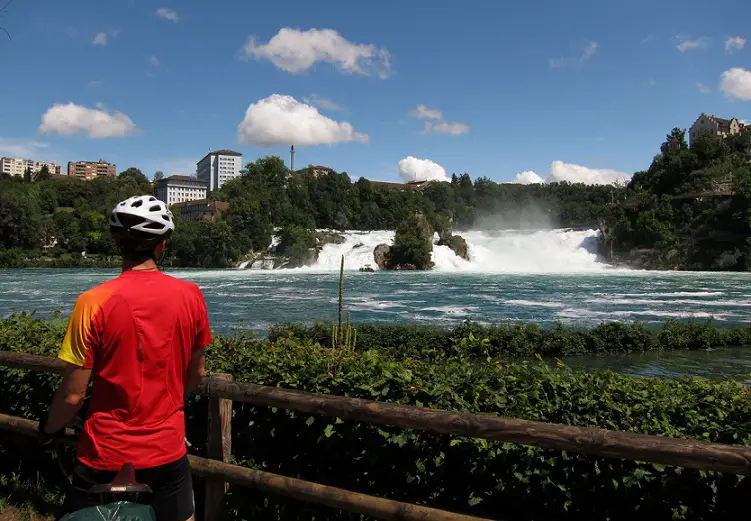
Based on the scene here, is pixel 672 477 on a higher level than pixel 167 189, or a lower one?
lower

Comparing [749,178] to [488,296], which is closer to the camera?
[488,296]

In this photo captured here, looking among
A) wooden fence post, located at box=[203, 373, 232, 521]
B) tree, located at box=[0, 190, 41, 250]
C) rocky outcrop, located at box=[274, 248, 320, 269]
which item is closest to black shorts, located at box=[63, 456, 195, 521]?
wooden fence post, located at box=[203, 373, 232, 521]

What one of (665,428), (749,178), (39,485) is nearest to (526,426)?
(665,428)

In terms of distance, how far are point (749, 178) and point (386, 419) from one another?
8974 centimetres

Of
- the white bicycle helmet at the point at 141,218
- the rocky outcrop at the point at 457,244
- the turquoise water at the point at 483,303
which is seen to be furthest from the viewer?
the rocky outcrop at the point at 457,244

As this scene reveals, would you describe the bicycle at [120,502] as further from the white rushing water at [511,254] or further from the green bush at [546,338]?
the white rushing water at [511,254]

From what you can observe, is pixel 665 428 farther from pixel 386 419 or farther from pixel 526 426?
pixel 386 419

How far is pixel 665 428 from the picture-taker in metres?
3.57

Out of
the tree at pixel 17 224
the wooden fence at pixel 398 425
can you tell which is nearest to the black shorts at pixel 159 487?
the wooden fence at pixel 398 425

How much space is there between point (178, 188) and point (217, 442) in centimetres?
19194

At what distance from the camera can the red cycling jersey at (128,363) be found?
7.82 ft

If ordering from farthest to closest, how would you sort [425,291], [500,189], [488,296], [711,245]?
[500,189] < [711,245] < [425,291] < [488,296]

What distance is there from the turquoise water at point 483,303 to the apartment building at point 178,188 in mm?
137014

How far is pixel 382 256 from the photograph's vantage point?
7381cm
